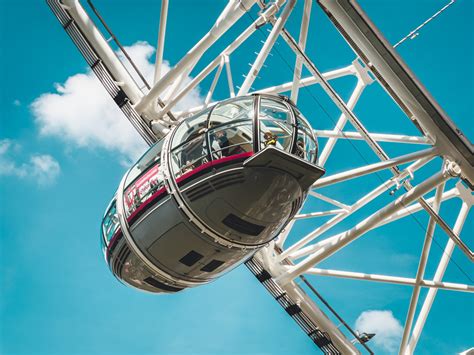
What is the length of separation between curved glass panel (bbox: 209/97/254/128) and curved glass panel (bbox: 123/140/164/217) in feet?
4.67

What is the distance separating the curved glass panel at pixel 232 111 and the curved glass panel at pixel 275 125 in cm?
23

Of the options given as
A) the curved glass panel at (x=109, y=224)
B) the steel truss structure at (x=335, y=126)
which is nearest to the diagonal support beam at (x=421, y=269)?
the steel truss structure at (x=335, y=126)

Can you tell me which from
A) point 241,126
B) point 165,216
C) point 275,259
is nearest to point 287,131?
point 241,126

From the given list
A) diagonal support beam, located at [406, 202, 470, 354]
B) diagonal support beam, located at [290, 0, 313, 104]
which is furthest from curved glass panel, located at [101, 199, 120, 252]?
diagonal support beam, located at [406, 202, 470, 354]

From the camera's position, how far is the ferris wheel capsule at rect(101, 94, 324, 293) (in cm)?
1227

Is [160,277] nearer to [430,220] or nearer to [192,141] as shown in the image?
[192,141]

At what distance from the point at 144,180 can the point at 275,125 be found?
287 centimetres

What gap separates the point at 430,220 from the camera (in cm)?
1722

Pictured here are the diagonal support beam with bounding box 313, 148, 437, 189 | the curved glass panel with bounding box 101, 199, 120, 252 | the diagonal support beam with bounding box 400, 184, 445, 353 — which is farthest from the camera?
the diagonal support beam with bounding box 400, 184, 445, 353

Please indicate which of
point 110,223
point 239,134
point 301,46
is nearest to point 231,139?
point 239,134

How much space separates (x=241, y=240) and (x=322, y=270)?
23.0 ft

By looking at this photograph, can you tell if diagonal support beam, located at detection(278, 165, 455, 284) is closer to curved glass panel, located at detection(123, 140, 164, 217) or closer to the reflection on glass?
the reflection on glass

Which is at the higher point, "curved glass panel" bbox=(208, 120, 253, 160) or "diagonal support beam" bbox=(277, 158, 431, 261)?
"diagonal support beam" bbox=(277, 158, 431, 261)

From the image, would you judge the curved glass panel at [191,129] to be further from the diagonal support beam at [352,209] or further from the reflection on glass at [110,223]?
the diagonal support beam at [352,209]
